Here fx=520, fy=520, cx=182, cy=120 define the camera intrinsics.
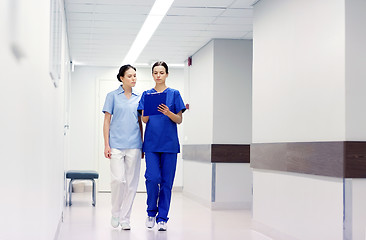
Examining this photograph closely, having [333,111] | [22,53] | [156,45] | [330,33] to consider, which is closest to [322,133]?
[333,111]

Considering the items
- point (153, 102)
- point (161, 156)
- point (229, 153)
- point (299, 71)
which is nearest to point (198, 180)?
point (229, 153)

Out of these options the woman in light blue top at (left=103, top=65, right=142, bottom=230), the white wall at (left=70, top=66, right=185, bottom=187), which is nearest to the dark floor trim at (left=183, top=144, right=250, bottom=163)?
the woman in light blue top at (left=103, top=65, right=142, bottom=230)

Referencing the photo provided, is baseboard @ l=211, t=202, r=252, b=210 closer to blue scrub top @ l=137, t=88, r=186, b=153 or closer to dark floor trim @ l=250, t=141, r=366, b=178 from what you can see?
dark floor trim @ l=250, t=141, r=366, b=178

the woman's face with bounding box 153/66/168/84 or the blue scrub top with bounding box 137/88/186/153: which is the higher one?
the woman's face with bounding box 153/66/168/84

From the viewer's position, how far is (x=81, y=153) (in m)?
10.8

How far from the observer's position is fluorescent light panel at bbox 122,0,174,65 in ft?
19.8

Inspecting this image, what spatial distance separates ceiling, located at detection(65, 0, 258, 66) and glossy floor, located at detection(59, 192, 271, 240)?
2.49m

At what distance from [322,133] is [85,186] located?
7381mm

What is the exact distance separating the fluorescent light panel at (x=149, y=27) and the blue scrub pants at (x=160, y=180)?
183 cm

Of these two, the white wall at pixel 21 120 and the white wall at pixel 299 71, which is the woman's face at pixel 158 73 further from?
the white wall at pixel 21 120

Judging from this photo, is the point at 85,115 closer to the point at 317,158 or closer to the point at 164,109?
the point at 164,109

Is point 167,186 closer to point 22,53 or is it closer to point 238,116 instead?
point 238,116

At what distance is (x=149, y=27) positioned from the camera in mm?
7129

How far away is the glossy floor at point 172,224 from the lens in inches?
197
